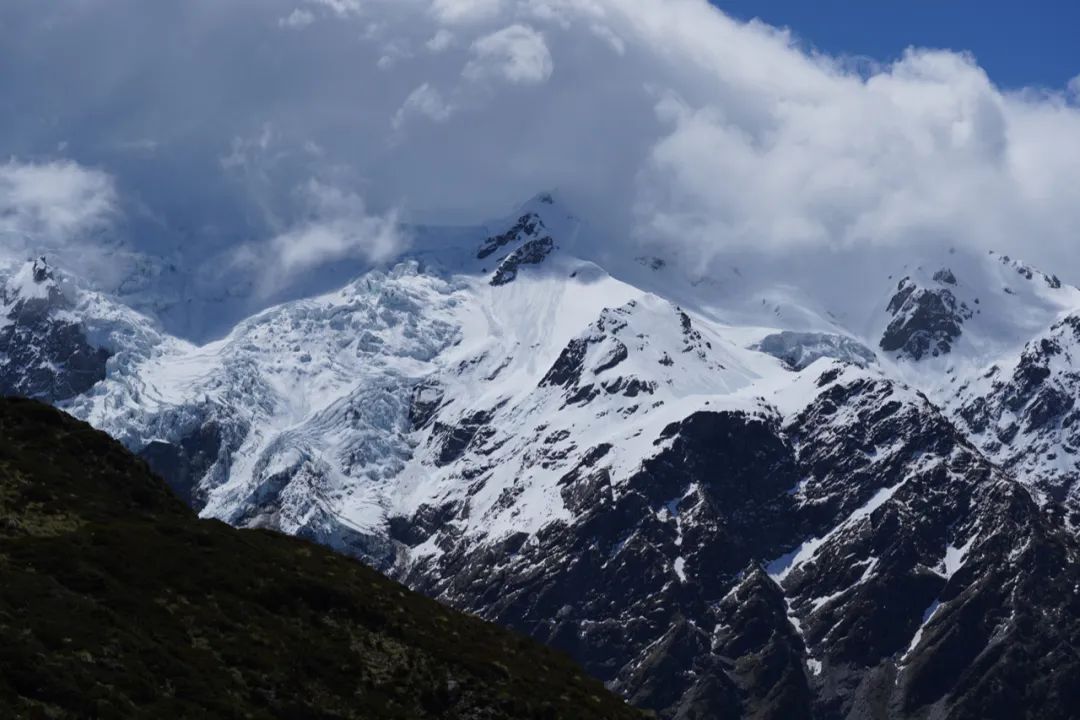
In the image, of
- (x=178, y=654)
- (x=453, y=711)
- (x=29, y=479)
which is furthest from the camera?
(x=29, y=479)

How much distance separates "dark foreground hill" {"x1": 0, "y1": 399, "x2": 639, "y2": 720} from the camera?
97.9 m

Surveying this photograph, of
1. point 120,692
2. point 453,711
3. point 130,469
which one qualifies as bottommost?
point 120,692

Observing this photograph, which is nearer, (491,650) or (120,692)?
(120,692)

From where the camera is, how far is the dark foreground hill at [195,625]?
9794 centimetres

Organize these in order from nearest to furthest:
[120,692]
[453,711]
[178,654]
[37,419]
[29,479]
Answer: [120,692], [178,654], [453,711], [29,479], [37,419]

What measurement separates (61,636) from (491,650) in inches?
1281

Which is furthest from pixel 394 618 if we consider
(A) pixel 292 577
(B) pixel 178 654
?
(B) pixel 178 654

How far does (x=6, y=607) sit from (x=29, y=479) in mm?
25308

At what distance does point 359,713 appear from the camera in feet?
357

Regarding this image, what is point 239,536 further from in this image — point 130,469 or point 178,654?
point 178,654

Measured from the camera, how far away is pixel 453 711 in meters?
114

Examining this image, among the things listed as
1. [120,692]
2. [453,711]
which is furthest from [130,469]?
[120,692]

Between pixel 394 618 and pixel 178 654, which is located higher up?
pixel 394 618

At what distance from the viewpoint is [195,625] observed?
109188mm
